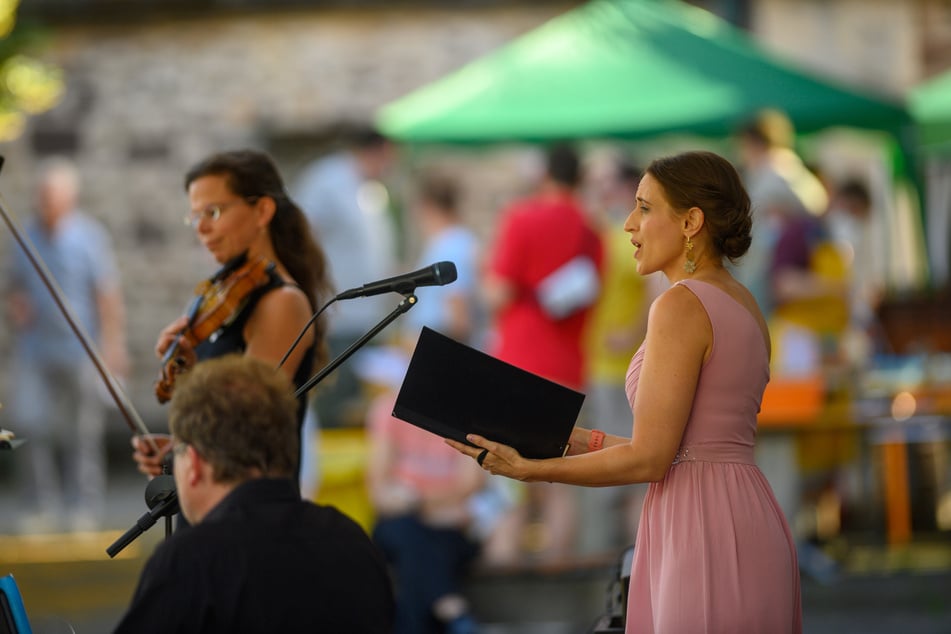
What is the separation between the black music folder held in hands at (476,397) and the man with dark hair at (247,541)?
1.05 ft

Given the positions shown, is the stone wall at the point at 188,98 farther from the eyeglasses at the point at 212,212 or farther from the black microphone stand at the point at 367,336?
the black microphone stand at the point at 367,336

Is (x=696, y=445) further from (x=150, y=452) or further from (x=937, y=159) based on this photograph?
(x=937, y=159)

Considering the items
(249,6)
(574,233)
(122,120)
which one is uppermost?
(249,6)

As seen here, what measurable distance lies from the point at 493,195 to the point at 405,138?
5.38 metres

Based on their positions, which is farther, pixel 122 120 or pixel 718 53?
pixel 122 120

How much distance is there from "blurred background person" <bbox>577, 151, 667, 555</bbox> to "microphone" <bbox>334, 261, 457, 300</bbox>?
415 centimetres

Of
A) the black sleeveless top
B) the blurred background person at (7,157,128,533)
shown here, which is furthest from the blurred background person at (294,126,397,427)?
the black sleeveless top

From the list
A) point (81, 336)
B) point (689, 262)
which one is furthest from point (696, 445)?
point (81, 336)

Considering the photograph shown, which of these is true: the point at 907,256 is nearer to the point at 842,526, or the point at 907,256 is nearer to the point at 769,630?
the point at 842,526

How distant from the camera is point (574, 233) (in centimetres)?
752

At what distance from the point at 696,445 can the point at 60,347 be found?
7.69 metres

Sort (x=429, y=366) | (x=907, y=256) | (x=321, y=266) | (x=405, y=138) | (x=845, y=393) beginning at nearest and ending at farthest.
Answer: (x=429, y=366) < (x=321, y=266) < (x=845, y=393) < (x=405, y=138) < (x=907, y=256)

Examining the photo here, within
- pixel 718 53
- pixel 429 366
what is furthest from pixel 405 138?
pixel 429 366

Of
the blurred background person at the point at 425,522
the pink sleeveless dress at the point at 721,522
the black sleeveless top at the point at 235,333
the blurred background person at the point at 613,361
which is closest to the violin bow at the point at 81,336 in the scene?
the black sleeveless top at the point at 235,333
